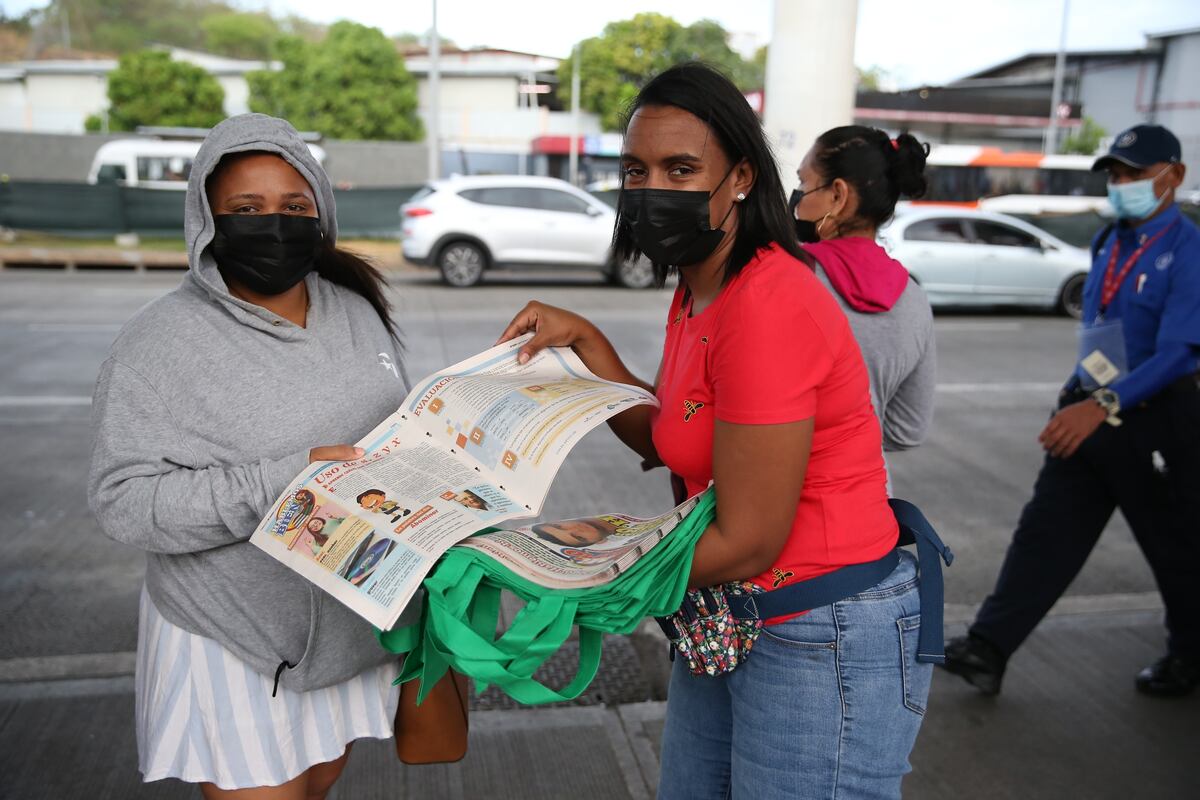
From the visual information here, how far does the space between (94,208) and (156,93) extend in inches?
946

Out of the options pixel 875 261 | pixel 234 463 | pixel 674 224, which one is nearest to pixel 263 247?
pixel 234 463

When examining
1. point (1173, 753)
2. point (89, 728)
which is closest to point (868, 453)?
point (1173, 753)

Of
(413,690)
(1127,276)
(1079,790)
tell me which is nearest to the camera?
(413,690)

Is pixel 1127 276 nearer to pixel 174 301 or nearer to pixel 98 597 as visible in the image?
pixel 174 301

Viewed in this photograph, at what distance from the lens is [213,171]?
1938 millimetres

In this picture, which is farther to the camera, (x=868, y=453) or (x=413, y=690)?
(x=413, y=690)

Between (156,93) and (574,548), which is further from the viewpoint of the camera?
(156,93)

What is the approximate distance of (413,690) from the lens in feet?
6.89

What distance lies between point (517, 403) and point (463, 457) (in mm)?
138

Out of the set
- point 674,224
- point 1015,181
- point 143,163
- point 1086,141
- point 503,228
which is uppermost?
point 1086,141

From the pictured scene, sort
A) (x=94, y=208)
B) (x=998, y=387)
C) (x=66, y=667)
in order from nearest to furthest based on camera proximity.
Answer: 1. (x=66, y=667)
2. (x=998, y=387)
3. (x=94, y=208)

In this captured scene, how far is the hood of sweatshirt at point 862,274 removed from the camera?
246cm

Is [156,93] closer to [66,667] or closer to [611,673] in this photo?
[66,667]

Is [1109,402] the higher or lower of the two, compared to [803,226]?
lower
